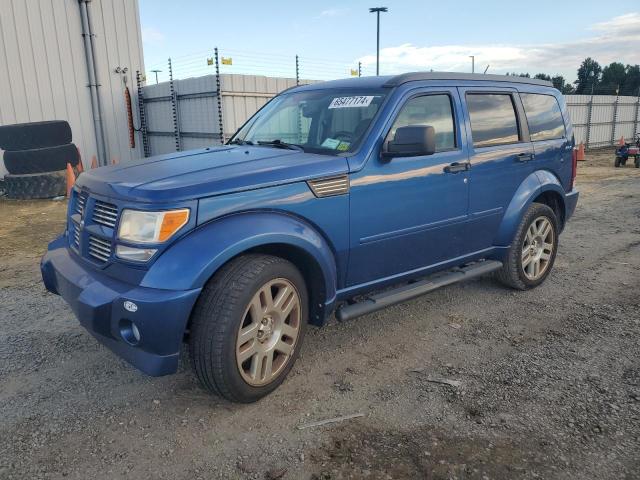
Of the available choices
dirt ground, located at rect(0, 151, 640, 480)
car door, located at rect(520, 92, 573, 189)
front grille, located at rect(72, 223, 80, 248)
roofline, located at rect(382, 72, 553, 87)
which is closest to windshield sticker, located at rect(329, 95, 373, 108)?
roofline, located at rect(382, 72, 553, 87)

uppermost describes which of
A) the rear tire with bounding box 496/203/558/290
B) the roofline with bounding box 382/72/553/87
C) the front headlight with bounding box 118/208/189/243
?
the roofline with bounding box 382/72/553/87

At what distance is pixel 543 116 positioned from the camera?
4.95 m

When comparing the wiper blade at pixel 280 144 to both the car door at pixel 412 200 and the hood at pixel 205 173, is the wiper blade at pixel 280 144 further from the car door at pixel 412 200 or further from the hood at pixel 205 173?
the car door at pixel 412 200

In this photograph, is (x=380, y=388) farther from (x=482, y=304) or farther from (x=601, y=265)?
(x=601, y=265)

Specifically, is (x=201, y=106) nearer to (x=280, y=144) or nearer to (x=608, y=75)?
(x=280, y=144)

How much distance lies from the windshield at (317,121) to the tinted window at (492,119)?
3.21ft

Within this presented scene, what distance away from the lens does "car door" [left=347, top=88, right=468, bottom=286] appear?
3.43 m

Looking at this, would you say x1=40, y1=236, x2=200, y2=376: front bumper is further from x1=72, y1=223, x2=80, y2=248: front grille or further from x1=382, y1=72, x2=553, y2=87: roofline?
x1=382, y1=72, x2=553, y2=87: roofline

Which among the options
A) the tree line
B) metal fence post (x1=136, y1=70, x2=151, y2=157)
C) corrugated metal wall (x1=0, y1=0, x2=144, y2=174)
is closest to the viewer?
corrugated metal wall (x1=0, y1=0, x2=144, y2=174)

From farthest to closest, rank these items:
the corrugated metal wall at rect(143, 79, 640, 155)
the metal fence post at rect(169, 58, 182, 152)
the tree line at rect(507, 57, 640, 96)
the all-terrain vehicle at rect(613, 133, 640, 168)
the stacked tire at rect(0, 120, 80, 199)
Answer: the tree line at rect(507, 57, 640, 96) < the all-terrain vehicle at rect(613, 133, 640, 168) < the metal fence post at rect(169, 58, 182, 152) < the corrugated metal wall at rect(143, 79, 640, 155) < the stacked tire at rect(0, 120, 80, 199)

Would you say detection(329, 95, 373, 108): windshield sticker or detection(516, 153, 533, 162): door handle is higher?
detection(329, 95, 373, 108): windshield sticker

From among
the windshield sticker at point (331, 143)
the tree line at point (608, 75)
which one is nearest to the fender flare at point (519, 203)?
the windshield sticker at point (331, 143)

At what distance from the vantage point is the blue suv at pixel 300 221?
8.86 feet

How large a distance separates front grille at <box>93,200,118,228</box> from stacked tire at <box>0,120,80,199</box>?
8757 millimetres
